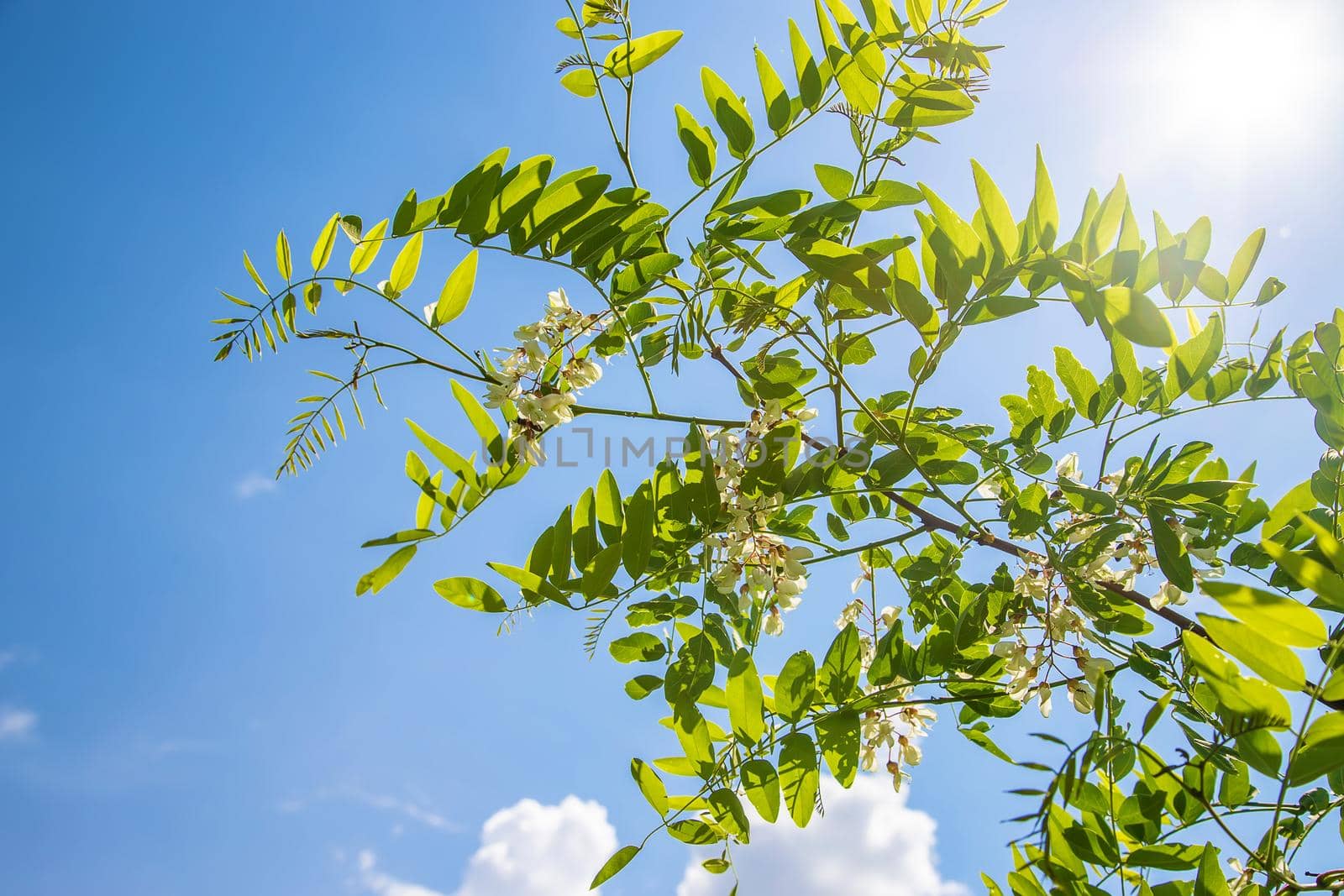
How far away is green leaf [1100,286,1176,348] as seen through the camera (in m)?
1.04

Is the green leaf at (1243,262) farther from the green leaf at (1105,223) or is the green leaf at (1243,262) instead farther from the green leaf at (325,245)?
the green leaf at (325,245)

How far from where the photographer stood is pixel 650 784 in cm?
147

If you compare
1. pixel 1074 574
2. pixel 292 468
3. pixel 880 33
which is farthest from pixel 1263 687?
pixel 292 468

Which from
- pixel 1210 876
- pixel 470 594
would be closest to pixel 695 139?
pixel 470 594

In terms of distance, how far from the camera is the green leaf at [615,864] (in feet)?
4.56

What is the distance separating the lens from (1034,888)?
1342mm

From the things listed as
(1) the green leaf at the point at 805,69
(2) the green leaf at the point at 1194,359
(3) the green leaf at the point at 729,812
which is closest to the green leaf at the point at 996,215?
(1) the green leaf at the point at 805,69

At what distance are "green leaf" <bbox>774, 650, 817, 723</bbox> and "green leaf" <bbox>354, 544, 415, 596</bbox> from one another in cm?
65

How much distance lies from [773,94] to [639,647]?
1.01 meters

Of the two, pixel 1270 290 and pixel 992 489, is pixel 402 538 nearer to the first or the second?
pixel 992 489

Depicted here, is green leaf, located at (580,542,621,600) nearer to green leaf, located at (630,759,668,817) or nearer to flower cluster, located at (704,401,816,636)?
flower cluster, located at (704,401,816,636)

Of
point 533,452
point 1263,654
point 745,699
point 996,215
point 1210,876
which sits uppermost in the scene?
point 533,452

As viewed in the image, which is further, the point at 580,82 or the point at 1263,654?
the point at 580,82

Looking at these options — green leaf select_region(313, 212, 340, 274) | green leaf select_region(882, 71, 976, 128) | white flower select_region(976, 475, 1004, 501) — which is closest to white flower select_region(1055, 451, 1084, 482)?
white flower select_region(976, 475, 1004, 501)
